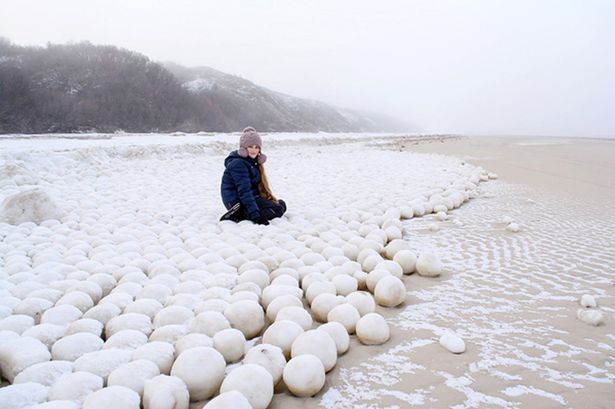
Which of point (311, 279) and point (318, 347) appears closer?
point (318, 347)

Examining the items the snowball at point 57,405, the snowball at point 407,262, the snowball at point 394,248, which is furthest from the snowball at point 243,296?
the snowball at point 394,248

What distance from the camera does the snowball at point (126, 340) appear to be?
1.90 metres

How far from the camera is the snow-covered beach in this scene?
175 centimetres

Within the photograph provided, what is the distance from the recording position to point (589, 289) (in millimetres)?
2691

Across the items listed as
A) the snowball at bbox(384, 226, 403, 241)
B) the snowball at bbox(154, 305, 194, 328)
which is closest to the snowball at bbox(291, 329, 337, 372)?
the snowball at bbox(154, 305, 194, 328)

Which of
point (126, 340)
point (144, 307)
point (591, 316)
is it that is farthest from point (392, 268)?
point (126, 340)

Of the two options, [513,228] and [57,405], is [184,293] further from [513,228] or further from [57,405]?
[513,228]

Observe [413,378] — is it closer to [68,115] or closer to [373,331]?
[373,331]

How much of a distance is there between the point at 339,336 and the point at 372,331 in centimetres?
19

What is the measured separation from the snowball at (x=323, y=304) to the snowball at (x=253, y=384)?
684 millimetres

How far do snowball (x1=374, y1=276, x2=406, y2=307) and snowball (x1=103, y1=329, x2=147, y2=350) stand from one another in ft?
4.27

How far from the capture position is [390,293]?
247cm

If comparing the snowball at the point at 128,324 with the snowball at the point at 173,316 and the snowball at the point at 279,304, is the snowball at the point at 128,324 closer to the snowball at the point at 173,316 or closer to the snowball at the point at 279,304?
the snowball at the point at 173,316

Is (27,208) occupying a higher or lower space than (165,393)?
higher
